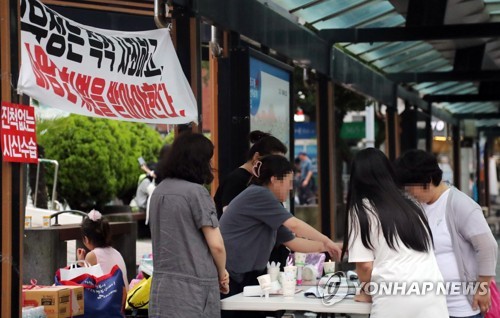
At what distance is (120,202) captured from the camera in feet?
86.8

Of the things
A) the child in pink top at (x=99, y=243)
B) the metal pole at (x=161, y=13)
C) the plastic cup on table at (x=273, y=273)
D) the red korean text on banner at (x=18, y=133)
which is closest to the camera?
the red korean text on banner at (x=18, y=133)

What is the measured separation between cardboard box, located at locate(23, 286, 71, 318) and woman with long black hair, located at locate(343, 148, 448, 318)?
8.97ft

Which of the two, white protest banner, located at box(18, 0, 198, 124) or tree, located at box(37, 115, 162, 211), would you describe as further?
tree, located at box(37, 115, 162, 211)

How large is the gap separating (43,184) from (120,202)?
7344mm

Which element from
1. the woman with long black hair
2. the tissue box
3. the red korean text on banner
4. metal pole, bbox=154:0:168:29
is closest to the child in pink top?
the tissue box

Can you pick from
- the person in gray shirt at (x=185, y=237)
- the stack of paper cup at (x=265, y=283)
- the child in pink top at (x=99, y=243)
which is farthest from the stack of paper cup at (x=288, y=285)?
the child in pink top at (x=99, y=243)

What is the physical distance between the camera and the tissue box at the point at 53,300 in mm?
7281

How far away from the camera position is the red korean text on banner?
597 centimetres

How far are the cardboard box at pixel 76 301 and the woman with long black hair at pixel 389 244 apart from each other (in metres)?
2.87

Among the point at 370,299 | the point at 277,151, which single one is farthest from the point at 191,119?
the point at 370,299

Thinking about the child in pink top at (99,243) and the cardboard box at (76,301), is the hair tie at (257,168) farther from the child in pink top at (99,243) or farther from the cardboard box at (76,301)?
the child in pink top at (99,243)

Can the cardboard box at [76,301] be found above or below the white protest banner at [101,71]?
below

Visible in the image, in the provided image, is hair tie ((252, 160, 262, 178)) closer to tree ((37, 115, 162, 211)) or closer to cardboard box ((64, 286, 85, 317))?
cardboard box ((64, 286, 85, 317))

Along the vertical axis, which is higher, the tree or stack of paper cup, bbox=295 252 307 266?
the tree
